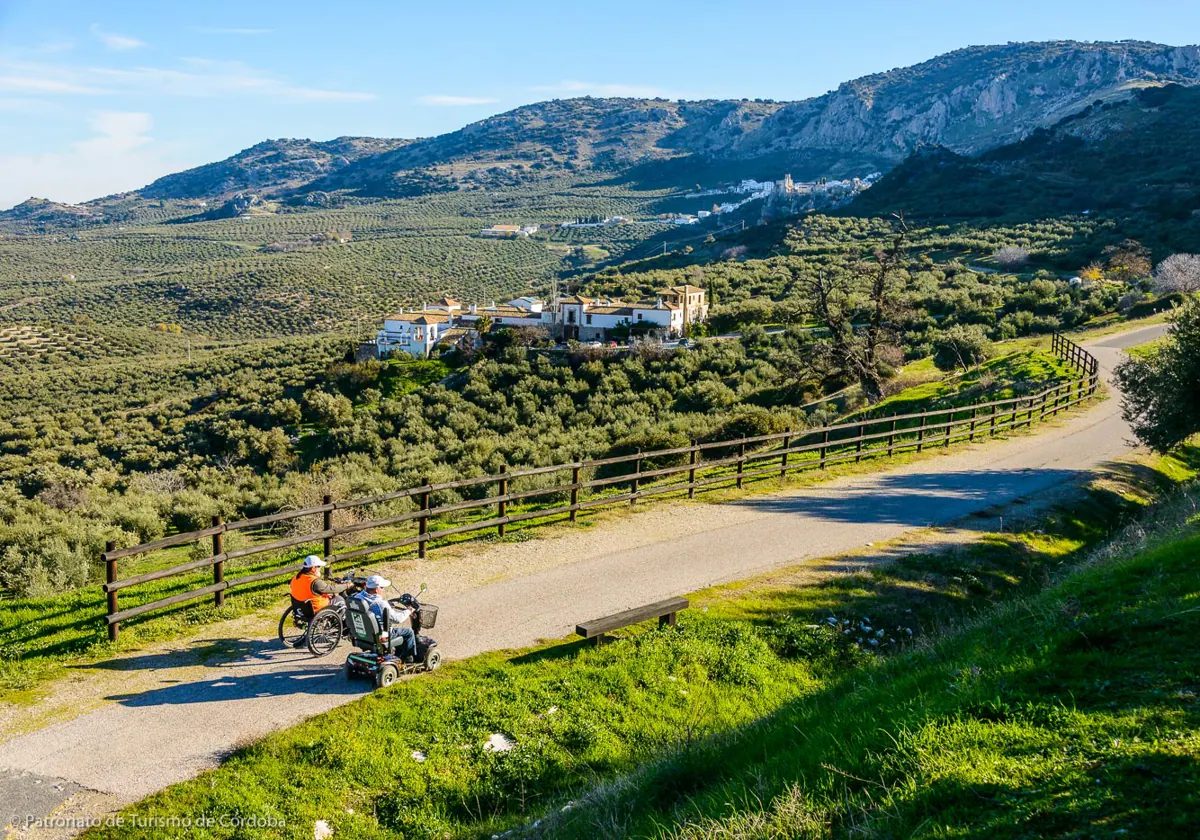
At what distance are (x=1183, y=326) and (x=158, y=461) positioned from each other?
138 feet

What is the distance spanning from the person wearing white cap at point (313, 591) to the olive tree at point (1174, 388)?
19.2m

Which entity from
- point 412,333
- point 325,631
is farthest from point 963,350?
point 412,333

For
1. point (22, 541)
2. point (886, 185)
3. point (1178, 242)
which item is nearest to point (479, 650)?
point (22, 541)

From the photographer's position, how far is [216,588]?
10.4 meters

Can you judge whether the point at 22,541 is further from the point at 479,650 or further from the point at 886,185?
the point at 886,185

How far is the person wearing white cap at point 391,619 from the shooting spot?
8.83 meters

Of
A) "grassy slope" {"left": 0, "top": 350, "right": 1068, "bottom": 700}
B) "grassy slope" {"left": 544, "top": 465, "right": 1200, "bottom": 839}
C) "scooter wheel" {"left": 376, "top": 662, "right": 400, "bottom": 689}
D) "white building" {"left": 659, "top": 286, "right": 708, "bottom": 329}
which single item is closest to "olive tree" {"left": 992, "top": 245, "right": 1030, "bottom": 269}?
"white building" {"left": 659, "top": 286, "right": 708, "bottom": 329}

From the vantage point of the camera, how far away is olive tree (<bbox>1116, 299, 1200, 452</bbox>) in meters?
18.9

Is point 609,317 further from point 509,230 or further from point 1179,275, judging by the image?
point 509,230

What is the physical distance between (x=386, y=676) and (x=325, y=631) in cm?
120

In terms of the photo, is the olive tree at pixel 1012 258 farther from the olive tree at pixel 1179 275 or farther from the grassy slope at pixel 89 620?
the grassy slope at pixel 89 620

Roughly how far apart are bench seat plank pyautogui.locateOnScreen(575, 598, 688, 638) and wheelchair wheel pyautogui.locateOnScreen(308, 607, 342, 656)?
9.20ft

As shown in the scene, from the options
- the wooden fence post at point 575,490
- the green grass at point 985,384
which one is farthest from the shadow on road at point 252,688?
the green grass at point 985,384

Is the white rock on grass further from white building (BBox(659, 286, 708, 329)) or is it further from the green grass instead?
white building (BBox(659, 286, 708, 329))
